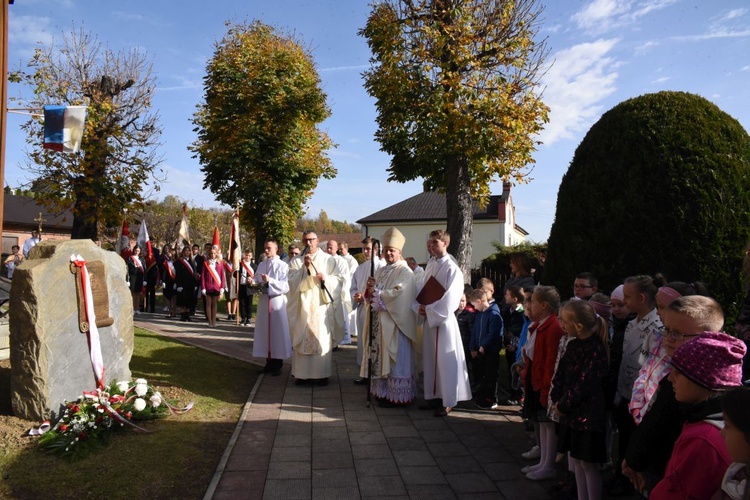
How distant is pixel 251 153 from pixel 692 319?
19169 mm

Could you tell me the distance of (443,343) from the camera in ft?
21.5

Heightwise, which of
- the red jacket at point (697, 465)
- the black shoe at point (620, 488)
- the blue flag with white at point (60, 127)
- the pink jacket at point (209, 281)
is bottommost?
the black shoe at point (620, 488)

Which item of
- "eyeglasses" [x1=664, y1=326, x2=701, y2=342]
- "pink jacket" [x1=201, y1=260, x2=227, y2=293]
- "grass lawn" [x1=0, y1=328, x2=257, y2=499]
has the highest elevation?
"eyeglasses" [x1=664, y1=326, x2=701, y2=342]

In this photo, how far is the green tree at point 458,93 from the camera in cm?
1158

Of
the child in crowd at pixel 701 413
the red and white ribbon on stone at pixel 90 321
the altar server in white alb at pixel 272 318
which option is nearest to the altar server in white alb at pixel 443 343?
the altar server in white alb at pixel 272 318

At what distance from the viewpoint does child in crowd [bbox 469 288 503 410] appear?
6566mm

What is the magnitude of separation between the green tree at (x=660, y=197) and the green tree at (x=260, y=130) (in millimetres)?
15980

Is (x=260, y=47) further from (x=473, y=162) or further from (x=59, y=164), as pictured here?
(x=473, y=162)

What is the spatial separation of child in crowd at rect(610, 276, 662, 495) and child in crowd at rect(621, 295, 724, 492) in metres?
1.00

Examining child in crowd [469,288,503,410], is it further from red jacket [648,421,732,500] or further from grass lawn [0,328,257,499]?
red jacket [648,421,732,500]

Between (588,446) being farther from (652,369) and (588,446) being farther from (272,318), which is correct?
(272,318)

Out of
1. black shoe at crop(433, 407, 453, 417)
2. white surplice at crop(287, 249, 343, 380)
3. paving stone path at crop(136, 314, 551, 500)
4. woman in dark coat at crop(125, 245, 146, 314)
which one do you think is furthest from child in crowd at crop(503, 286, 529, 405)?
woman in dark coat at crop(125, 245, 146, 314)

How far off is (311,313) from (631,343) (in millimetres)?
4610

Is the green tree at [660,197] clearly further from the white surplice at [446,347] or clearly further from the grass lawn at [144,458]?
the grass lawn at [144,458]
